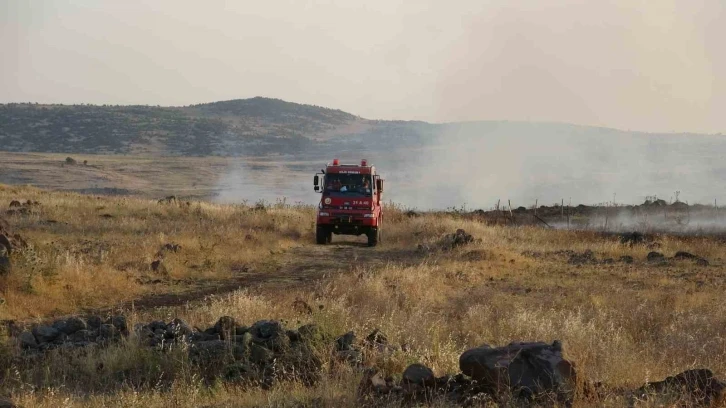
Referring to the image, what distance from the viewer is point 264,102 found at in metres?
166

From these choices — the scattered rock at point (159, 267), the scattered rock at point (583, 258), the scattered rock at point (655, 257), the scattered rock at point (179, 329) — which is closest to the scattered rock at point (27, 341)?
the scattered rock at point (179, 329)

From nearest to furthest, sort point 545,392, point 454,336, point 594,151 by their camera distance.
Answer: point 545,392
point 454,336
point 594,151

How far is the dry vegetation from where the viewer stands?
24.8ft

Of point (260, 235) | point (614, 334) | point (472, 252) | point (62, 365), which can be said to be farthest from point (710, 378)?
point (260, 235)

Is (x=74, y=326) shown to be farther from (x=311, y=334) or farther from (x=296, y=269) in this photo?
(x=296, y=269)

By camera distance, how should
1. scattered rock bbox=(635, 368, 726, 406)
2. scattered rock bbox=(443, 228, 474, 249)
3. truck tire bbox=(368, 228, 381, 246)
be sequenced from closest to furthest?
scattered rock bbox=(635, 368, 726, 406), scattered rock bbox=(443, 228, 474, 249), truck tire bbox=(368, 228, 381, 246)

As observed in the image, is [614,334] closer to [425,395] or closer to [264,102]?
[425,395]

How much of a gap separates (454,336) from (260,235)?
15.1 metres

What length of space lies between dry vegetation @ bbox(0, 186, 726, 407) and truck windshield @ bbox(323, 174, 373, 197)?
1.98 m

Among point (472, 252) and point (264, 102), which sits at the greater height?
point (264, 102)

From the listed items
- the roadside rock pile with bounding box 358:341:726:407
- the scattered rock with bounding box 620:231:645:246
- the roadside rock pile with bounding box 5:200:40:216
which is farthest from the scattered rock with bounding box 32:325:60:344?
the scattered rock with bounding box 620:231:645:246

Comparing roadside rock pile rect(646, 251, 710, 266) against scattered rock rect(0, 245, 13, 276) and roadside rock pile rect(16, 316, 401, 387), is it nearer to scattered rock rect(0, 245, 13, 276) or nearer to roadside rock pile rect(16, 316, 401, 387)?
roadside rock pile rect(16, 316, 401, 387)

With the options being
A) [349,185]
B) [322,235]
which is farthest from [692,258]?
[322,235]

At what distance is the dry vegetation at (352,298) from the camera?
7.55 metres
